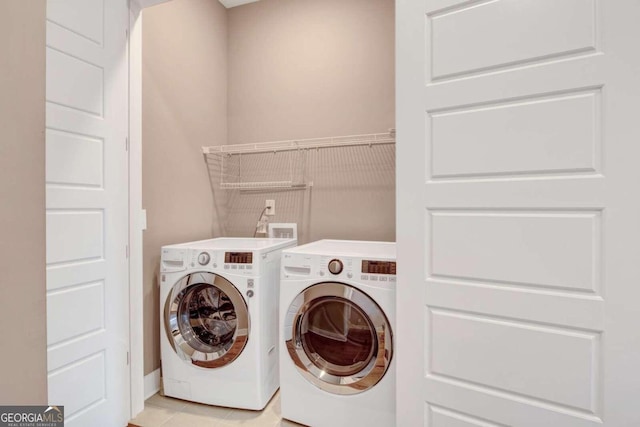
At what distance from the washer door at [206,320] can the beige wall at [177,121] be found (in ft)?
0.68

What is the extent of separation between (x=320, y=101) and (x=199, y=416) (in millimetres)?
2278

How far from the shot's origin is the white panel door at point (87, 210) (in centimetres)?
140

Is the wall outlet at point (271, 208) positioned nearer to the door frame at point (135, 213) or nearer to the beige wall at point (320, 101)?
the beige wall at point (320, 101)

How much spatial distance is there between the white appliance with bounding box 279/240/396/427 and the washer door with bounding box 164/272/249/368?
0.28 m

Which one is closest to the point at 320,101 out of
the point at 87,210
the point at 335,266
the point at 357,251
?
the point at 357,251

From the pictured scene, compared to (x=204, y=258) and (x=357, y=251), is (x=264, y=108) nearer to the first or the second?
(x=204, y=258)

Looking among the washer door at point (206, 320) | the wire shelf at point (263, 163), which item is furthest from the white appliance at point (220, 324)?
the wire shelf at point (263, 163)

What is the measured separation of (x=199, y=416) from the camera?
5.91ft

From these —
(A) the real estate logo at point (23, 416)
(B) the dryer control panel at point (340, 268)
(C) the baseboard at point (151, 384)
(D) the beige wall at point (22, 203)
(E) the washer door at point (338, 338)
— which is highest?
(D) the beige wall at point (22, 203)

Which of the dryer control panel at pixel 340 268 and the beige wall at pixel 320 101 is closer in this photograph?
the dryer control panel at pixel 340 268

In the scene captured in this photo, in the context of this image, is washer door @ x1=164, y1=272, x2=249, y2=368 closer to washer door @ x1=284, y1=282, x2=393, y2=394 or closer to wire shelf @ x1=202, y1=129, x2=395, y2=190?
washer door @ x1=284, y1=282, x2=393, y2=394

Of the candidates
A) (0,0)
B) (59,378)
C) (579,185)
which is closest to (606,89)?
(579,185)

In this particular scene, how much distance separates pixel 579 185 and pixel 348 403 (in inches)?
55.4

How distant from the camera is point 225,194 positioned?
2736 millimetres
